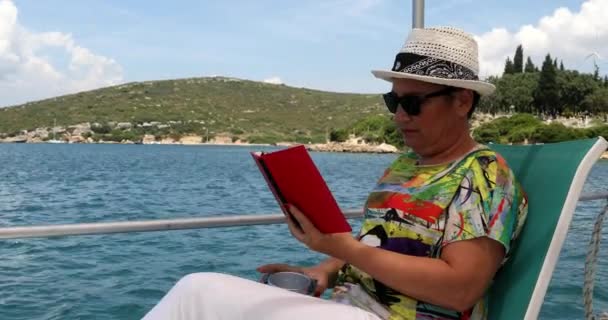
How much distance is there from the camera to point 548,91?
70.6 m

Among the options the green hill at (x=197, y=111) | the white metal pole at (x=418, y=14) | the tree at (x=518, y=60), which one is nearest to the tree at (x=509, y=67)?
the tree at (x=518, y=60)

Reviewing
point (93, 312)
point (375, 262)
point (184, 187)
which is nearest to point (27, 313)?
point (93, 312)

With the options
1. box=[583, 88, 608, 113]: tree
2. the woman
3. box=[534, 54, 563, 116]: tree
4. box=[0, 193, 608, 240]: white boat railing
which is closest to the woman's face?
the woman

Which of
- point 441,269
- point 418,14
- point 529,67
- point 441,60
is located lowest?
point 441,269

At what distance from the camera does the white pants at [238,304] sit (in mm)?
1455

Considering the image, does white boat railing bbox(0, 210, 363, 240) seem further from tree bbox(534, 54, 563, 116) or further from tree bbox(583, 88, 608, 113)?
tree bbox(583, 88, 608, 113)

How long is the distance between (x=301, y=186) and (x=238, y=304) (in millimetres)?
315

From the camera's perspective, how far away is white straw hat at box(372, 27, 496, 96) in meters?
1.69

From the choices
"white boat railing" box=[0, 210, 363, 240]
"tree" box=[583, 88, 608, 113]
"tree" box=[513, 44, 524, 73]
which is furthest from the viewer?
"tree" box=[513, 44, 524, 73]

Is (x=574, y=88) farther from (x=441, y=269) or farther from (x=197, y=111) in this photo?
A: (x=441, y=269)

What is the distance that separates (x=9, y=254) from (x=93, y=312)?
96cm

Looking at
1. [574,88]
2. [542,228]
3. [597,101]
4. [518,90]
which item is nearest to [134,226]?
[542,228]

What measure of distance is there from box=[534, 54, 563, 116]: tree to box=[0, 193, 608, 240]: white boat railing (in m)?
68.1

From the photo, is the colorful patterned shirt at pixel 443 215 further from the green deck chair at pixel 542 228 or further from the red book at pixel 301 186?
the red book at pixel 301 186
